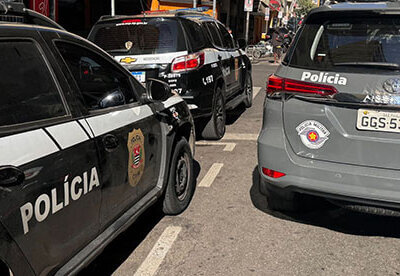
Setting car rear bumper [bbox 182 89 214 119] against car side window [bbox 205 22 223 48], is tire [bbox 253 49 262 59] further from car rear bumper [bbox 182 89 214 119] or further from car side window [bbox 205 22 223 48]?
car rear bumper [bbox 182 89 214 119]

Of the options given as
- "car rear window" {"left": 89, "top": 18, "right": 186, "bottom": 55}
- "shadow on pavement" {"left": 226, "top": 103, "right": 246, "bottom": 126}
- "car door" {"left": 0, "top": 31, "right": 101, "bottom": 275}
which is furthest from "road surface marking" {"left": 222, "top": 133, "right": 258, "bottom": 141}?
"car door" {"left": 0, "top": 31, "right": 101, "bottom": 275}

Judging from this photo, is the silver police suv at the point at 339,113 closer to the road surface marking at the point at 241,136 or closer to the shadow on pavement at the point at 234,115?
the road surface marking at the point at 241,136

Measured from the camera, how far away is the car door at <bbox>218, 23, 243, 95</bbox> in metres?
7.73

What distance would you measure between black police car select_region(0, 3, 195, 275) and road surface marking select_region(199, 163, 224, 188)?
1.52 metres

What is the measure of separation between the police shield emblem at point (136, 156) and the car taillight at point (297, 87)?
112 cm

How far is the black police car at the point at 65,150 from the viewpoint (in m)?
1.96

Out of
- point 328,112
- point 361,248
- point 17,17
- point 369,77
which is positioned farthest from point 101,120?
point 361,248

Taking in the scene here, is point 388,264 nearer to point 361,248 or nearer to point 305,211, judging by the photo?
point 361,248

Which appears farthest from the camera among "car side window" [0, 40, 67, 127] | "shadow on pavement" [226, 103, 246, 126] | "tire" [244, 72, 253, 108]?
"tire" [244, 72, 253, 108]

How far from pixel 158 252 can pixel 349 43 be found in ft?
7.07

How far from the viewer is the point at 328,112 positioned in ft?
10.5

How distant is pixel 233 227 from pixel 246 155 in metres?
2.35

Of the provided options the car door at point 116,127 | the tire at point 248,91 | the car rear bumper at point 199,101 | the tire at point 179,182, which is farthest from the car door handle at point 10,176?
the tire at point 248,91

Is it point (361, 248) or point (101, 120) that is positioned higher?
point (101, 120)
